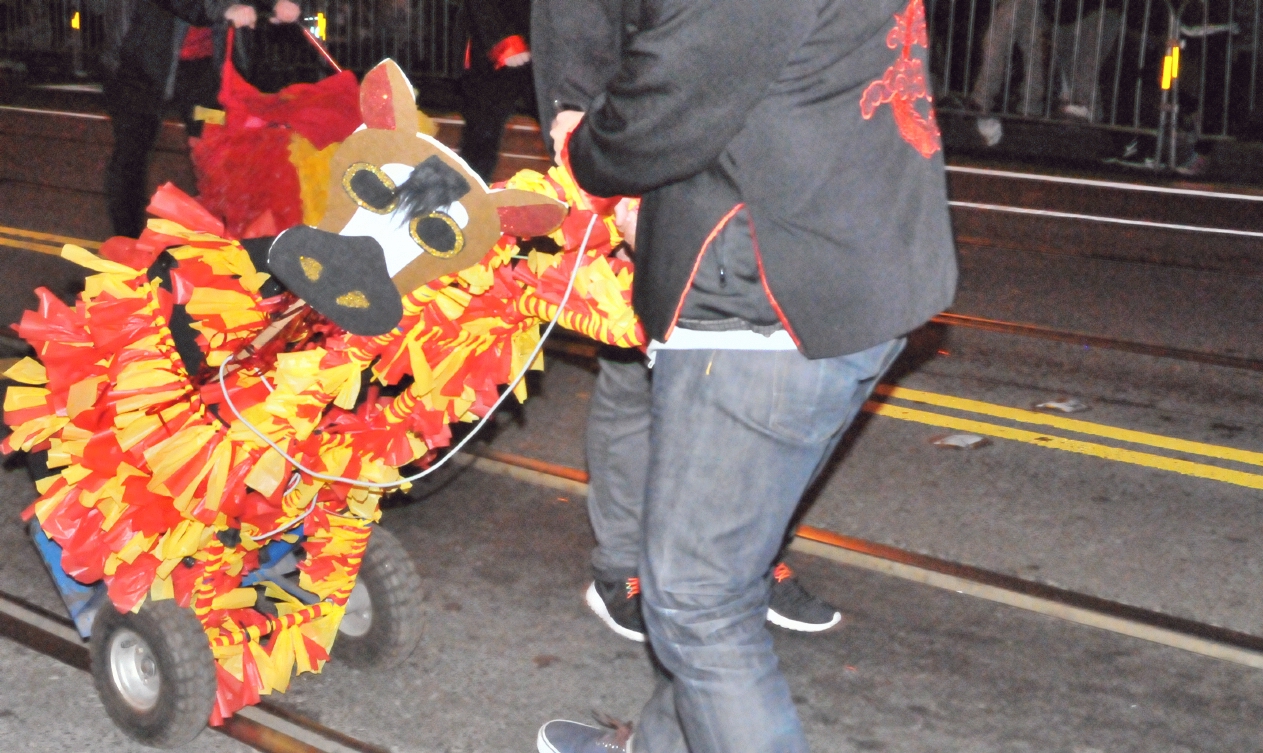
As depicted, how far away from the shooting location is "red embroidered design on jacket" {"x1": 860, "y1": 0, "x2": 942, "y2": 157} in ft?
6.86

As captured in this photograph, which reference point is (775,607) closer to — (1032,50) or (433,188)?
(433,188)

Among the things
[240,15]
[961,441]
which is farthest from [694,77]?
[240,15]

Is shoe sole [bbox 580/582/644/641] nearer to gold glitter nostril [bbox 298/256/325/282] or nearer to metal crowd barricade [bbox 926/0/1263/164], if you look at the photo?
gold glitter nostril [bbox 298/256/325/282]

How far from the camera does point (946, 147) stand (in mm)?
12477

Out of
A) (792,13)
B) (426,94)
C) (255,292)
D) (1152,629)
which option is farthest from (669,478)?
(426,94)

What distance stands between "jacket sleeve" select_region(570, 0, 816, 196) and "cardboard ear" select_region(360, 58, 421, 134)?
68 centimetres

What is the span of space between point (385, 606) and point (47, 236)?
19.4 ft

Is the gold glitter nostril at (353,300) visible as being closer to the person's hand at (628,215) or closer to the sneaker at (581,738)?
the person's hand at (628,215)

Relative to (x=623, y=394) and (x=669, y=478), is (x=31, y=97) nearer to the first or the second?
(x=623, y=394)

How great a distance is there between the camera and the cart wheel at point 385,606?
3.40 meters

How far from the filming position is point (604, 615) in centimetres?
374

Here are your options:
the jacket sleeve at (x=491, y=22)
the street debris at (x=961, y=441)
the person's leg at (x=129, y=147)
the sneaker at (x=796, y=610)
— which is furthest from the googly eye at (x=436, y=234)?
the person's leg at (x=129, y=147)

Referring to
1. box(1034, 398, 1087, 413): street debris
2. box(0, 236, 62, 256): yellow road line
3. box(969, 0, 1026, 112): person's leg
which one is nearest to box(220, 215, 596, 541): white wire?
box(1034, 398, 1087, 413): street debris

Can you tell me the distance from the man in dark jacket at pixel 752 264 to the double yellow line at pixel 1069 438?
112 inches
